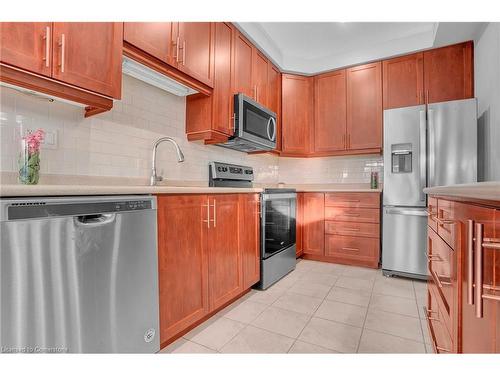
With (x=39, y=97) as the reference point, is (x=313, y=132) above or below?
above

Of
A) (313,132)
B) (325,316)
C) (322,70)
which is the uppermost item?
(322,70)

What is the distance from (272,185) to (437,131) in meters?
2.06

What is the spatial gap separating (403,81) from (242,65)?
6.33 ft

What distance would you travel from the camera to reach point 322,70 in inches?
140

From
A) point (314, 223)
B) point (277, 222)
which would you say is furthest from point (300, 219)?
point (277, 222)

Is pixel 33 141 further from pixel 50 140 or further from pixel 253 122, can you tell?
pixel 253 122

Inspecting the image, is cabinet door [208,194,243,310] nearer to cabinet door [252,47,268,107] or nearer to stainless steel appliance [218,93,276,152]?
stainless steel appliance [218,93,276,152]

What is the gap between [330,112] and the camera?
3541 millimetres

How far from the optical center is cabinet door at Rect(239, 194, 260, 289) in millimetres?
2146

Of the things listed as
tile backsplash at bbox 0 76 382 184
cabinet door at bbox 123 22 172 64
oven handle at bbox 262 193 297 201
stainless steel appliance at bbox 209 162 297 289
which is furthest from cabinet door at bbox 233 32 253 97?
oven handle at bbox 262 193 297 201

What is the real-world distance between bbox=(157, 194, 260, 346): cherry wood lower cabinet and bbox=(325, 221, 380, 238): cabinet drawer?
1.34 metres
